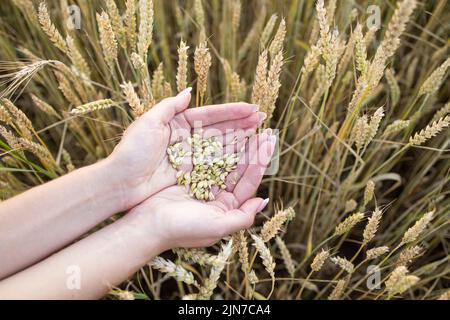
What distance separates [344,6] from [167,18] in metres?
0.71

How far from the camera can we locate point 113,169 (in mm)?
1021

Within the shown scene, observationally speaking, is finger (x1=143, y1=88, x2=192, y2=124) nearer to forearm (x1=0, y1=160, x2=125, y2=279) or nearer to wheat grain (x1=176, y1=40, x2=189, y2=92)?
wheat grain (x1=176, y1=40, x2=189, y2=92)

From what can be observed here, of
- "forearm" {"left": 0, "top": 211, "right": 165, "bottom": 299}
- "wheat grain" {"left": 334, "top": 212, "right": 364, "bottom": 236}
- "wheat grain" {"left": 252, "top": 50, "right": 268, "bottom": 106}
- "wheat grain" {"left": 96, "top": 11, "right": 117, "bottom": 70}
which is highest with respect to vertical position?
"wheat grain" {"left": 96, "top": 11, "right": 117, "bottom": 70}

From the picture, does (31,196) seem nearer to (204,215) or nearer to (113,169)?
(113,169)

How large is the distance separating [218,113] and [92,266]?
50cm

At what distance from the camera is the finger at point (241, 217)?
3.22 feet

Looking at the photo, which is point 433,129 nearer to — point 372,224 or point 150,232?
point 372,224

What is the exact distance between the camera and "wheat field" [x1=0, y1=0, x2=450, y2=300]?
948mm

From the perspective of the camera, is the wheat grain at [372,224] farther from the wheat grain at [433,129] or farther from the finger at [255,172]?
the finger at [255,172]

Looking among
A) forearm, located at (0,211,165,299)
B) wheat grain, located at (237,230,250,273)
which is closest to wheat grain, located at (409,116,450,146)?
wheat grain, located at (237,230,250,273)
